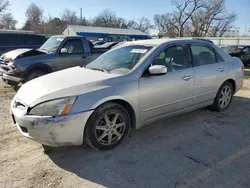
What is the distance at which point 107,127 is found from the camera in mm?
3371

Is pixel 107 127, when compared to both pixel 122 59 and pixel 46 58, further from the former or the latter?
pixel 46 58

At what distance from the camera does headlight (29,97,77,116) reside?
9.62 feet

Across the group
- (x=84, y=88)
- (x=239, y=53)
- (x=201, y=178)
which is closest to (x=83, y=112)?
(x=84, y=88)

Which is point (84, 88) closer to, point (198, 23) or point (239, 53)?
point (239, 53)

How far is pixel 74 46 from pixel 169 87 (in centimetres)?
514

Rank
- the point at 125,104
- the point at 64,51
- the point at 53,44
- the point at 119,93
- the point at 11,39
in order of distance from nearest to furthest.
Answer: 1. the point at 119,93
2. the point at 125,104
3. the point at 64,51
4. the point at 53,44
5. the point at 11,39

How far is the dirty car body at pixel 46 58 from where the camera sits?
22.1 feet

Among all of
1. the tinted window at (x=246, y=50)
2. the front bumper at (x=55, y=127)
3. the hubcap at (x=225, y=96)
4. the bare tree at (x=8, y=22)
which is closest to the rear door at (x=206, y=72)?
the hubcap at (x=225, y=96)

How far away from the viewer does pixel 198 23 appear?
191 feet

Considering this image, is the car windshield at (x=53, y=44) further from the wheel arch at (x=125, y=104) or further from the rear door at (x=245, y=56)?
the rear door at (x=245, y=56)

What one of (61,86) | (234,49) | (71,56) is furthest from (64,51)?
(234,49)

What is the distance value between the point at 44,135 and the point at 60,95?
0.54m

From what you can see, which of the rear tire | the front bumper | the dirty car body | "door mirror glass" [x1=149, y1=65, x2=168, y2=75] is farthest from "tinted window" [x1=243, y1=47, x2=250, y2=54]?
the front bumper

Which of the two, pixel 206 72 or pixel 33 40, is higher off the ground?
pixel 33 40
